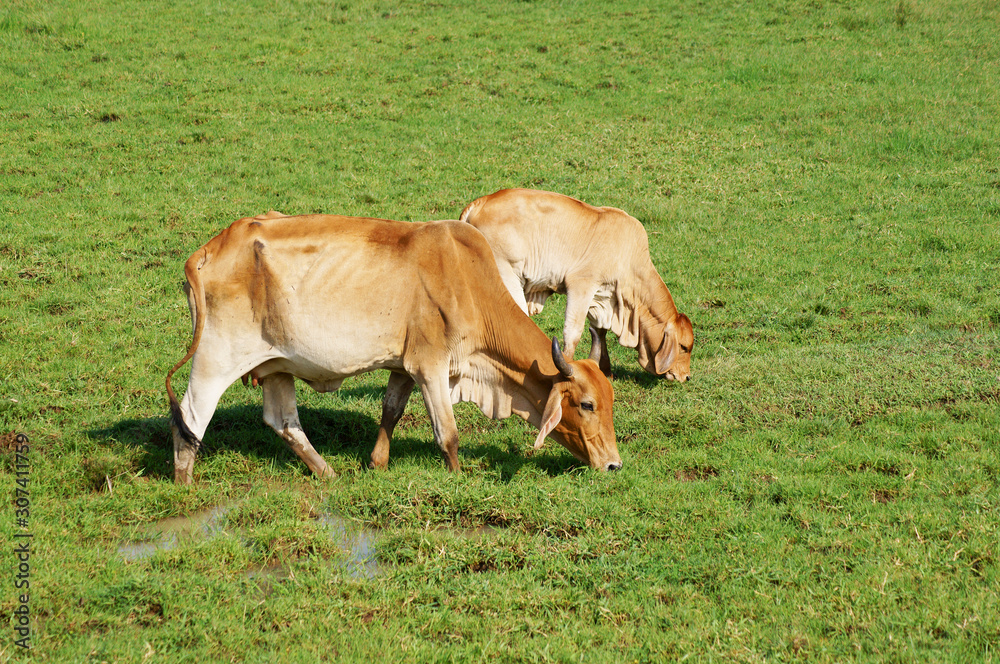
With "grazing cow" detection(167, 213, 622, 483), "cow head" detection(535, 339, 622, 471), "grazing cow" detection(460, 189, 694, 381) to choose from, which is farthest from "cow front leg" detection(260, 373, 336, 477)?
"grazing cow" detection(460, 189, 694, 381)

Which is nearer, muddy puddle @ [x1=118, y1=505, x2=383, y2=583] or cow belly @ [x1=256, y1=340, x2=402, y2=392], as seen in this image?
muddy puddle @ [x1=118, y1=505, x2=383, y2=583]

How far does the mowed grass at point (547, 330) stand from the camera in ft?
16.6

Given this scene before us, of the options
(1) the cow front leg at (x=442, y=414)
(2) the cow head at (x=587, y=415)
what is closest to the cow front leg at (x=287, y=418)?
(1) the cow front leg at (x=442, y=414)

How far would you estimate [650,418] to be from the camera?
26.4 feet

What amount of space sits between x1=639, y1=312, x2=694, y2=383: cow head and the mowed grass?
265mm

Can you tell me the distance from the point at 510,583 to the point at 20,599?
2.67 m

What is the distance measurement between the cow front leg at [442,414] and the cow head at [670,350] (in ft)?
10.9

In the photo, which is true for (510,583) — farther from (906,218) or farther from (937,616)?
(906,218)

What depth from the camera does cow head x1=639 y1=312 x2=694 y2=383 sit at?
9.47 meters

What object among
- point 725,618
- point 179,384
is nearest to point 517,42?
point 179,384

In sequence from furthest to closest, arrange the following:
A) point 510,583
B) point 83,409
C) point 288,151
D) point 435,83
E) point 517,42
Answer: point 517,42, point 435,83, point 288,151, point 83,409, point 510,583

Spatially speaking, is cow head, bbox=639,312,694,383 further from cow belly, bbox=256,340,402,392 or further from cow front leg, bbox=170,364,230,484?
cow front leg, bbox=170,364,230,484

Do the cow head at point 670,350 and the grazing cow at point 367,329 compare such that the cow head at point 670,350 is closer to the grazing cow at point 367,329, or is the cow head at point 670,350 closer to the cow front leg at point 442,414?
the grazing cow at point 367,329

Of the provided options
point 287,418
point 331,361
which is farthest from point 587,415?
point 287,418
